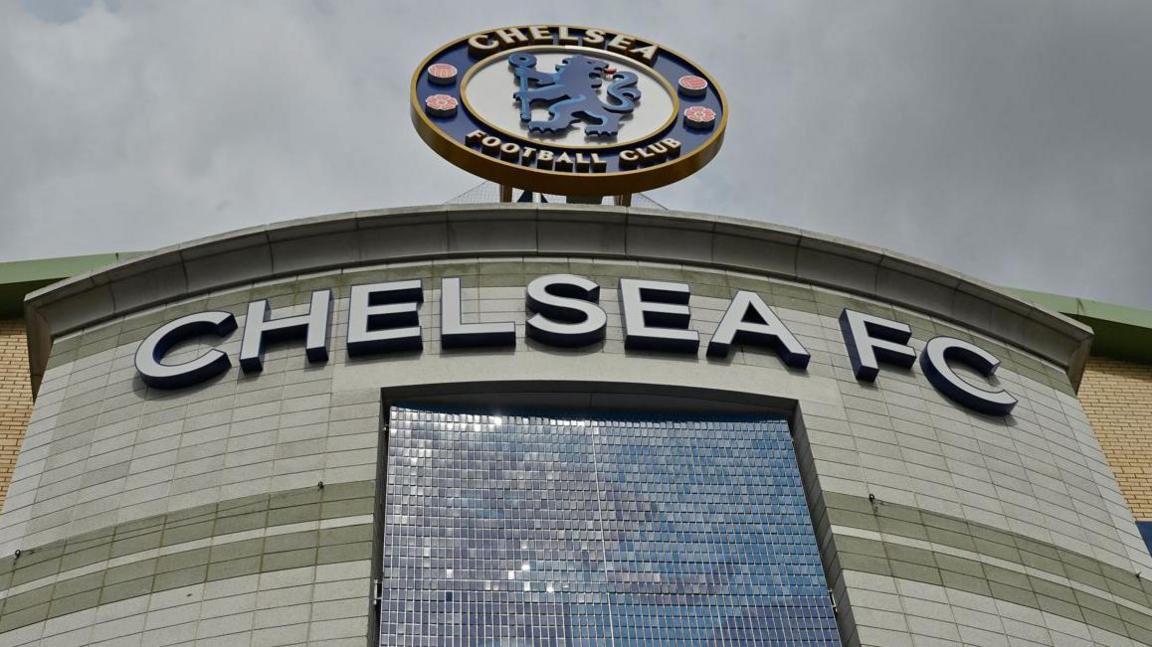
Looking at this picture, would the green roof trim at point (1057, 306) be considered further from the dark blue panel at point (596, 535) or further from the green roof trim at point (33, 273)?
the dark blue panel at point (596, 535)

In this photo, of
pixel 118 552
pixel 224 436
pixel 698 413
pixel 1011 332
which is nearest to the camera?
pixel 118 552

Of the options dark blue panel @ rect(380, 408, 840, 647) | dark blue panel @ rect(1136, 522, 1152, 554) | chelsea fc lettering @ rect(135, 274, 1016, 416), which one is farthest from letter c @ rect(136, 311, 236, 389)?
dark blue panel @ rect(1136, 522, 1152, 554)

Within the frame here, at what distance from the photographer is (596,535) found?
20484mm

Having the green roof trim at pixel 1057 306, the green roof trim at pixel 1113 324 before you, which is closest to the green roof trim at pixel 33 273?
the green roof trim at pixel 1057 306

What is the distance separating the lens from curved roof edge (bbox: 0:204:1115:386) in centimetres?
2420

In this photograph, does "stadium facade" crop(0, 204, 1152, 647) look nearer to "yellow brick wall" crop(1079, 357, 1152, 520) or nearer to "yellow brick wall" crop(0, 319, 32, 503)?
"yellow brick wall" crop(0, 319, 32, 503)

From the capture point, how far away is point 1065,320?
87.5 ft

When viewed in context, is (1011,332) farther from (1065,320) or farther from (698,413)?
(698,413)

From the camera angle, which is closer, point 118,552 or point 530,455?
point 118,552

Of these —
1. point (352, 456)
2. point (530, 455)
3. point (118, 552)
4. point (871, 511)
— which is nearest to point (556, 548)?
point (530, 455)

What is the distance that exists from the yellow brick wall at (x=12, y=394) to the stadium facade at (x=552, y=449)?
11.4 feet

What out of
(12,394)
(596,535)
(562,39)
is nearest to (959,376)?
(596,535)

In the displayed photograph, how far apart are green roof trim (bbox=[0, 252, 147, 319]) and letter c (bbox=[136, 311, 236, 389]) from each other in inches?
272

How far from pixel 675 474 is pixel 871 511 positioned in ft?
10.7
